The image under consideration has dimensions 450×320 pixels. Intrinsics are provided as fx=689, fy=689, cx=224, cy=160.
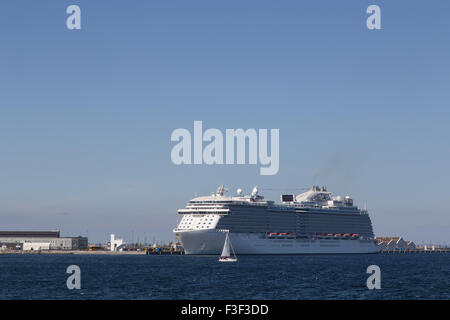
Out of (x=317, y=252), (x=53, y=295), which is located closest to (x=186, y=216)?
(x=317, y=252)

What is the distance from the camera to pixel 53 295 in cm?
6544

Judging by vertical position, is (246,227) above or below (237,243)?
above

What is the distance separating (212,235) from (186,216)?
1216 cm

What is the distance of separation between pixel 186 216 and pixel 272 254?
24659 millimetres

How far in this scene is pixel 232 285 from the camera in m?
74.1

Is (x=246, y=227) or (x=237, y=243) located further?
(x=246, y=227)
